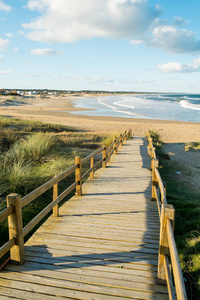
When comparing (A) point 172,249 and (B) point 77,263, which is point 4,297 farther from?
(A) point 172,249

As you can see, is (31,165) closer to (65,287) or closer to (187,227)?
(187,227)

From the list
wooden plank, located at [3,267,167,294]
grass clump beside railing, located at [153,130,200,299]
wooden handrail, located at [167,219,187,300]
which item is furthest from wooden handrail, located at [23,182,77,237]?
grass clump beside railing, located at [153,130,200,299]

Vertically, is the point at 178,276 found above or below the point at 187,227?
above

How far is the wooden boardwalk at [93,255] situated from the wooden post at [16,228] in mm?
130

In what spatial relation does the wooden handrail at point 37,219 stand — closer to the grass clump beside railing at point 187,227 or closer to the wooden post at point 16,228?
the wooden post at point 16,228

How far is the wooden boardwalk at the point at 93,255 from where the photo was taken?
9.45 ft

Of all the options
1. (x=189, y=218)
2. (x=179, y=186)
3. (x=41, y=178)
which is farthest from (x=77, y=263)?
(x=179, y=186)

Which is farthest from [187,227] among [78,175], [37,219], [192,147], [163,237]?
[192,147]

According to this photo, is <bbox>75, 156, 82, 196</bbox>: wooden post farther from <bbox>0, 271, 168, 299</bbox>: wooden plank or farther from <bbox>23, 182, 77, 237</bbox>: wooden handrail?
<bbox>0, 271, 168, 299</bbox>: wooden plank

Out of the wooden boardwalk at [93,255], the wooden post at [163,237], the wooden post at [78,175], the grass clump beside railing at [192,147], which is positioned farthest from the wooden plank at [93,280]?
the grass clump beside railing at [192,147]

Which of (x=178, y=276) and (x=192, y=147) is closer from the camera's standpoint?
(x=178, y=276)

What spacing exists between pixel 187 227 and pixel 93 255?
9.34 feet

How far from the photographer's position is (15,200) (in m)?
3.13

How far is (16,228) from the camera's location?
322 centimetres
